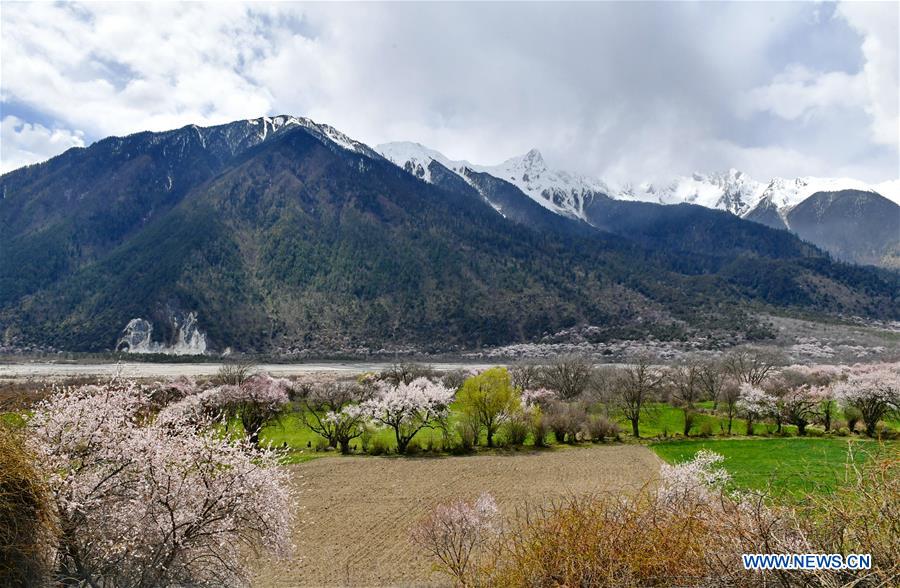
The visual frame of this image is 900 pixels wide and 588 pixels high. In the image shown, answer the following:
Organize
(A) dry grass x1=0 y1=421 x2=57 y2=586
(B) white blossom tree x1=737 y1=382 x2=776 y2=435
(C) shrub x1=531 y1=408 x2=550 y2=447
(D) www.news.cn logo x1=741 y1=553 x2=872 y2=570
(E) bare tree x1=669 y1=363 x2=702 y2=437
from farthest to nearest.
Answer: (E) bare tree x1=669 y1=363 x2=702 y2=437
(B) white blossom tree x1=737 y1=382 x2=776 y2=435
(C) shrub x1=531 y1=408 x2=550 y2=447
(A) dry grass x1=0 y1=421 x2=57 y2=586
(D) www.news.cn logo x1=741 y1=553 x2=872 y2=570

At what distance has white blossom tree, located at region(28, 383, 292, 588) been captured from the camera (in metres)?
9.12

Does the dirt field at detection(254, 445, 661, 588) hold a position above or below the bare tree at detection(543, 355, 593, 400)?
below

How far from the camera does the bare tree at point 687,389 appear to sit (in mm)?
49406

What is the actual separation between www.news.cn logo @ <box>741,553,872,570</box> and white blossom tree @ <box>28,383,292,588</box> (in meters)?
9.25

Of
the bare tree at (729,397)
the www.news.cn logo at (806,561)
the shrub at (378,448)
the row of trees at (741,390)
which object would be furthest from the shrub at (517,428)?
the www.news.cn logo at (806,561)

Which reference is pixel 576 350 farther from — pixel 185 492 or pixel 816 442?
pixel 185 492

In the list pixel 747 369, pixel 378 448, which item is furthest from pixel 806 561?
pixel 747 369

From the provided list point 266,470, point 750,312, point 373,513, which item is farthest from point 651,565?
point 750,312

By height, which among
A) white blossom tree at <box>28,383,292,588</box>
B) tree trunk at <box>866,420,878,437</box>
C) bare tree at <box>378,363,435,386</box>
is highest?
white blossom tree at <box>28,383,292,588</box>

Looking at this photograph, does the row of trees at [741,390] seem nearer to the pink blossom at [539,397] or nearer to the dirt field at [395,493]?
the pink blossom at [539,397]

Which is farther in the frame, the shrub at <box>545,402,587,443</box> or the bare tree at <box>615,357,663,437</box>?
the bare tree at <box>615,357,663,437</box>

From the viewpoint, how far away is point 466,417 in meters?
46.3

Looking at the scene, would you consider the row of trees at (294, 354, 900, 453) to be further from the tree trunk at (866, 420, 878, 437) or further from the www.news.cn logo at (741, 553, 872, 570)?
the www.news.cn logo at (741, 553, 872, 570)

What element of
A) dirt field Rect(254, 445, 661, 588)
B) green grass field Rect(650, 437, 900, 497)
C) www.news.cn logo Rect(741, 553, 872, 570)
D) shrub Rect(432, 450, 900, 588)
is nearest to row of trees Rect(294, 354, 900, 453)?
dirt field Rect(254, 445, 661, 588)
